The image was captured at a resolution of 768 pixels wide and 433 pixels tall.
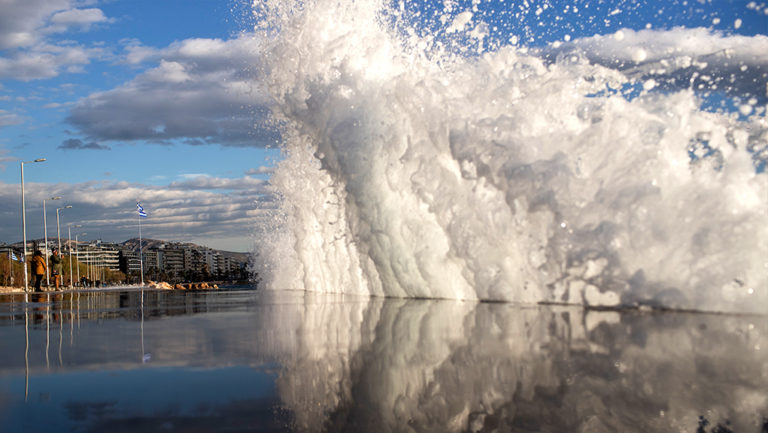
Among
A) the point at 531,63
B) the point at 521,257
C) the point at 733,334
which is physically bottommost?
the point at 733,334

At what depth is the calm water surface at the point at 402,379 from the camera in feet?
10.1

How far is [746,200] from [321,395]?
7080mm

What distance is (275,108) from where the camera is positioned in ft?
53.8

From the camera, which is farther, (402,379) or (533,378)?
(402,379)

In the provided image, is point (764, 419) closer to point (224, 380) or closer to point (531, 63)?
point (224, 380)

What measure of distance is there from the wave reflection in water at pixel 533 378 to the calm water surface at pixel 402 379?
13mm

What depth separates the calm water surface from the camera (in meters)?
3.07

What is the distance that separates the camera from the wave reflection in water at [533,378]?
304cm

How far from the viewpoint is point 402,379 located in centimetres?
420

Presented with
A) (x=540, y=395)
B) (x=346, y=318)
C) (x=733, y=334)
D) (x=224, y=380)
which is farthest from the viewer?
(x=346, y=318)

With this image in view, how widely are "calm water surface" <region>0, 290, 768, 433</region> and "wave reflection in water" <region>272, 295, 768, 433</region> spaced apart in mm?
13

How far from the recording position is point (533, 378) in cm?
403

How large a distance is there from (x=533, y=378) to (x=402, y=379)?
770 millimetres

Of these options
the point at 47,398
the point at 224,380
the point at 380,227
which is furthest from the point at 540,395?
the point at 380,227
